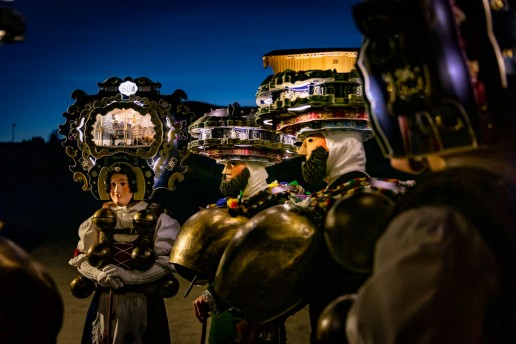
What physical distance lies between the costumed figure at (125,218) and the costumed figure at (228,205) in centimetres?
39

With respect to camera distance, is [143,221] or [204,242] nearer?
[204,242]

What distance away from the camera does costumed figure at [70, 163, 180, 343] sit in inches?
178

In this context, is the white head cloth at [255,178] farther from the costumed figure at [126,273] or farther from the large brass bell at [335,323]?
the large brass bell at [335,323]

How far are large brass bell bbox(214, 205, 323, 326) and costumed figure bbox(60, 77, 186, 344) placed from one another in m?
2.19

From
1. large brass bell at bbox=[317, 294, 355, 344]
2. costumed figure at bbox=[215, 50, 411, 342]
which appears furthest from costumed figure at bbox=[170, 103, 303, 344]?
large brass bell at bbox=[317, 294, 355, 344]

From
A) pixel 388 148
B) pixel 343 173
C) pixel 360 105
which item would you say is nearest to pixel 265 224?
pixel 343 173

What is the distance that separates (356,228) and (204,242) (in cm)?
140

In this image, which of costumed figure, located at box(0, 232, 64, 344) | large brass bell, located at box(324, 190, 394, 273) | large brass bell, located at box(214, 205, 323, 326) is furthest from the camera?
large brass bell, located at box(214, 205, 323, 326)

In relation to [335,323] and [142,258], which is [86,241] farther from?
[335,323]

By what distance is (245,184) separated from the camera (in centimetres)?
502

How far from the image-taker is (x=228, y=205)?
3.80 m

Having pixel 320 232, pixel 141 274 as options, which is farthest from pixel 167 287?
pixel 320 232

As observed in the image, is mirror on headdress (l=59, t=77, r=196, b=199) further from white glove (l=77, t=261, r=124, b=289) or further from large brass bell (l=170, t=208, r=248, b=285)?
large brass bell (l=170, t=208, r=248, b=285)

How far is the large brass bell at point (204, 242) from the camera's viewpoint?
3.41 metres
